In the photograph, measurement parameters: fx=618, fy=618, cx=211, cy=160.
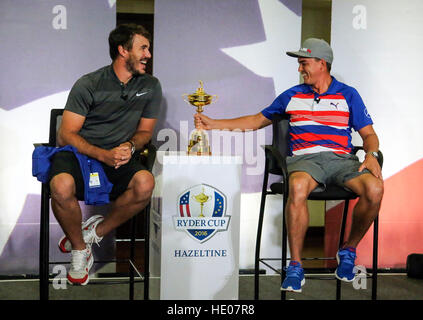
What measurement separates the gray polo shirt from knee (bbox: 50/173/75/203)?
1.11ft

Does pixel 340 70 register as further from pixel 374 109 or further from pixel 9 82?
pixel 9 82

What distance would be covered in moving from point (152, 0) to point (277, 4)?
0.81m

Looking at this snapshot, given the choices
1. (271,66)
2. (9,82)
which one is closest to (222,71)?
(271,66)

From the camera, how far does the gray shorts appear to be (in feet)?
10.7

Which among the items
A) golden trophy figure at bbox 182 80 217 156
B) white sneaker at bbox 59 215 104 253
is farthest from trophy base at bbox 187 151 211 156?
white sneaker at bbox 59 215 104 253

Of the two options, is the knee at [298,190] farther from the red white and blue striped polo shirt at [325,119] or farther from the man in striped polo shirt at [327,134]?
the red white and blue striped polo shirt at [325,119]

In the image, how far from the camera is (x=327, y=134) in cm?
349

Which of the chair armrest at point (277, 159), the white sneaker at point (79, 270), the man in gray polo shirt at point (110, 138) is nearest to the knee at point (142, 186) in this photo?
the man in gray polo shirt at point (110, 138)

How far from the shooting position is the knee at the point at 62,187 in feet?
9.90

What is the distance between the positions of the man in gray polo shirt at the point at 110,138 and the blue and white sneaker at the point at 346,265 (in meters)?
1.06

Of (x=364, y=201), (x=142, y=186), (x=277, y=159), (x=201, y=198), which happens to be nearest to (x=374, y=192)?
(x=364, y=201)

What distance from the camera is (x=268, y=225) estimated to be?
4078mm

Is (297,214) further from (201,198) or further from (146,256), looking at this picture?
(146,256)

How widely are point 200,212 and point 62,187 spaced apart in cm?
70
